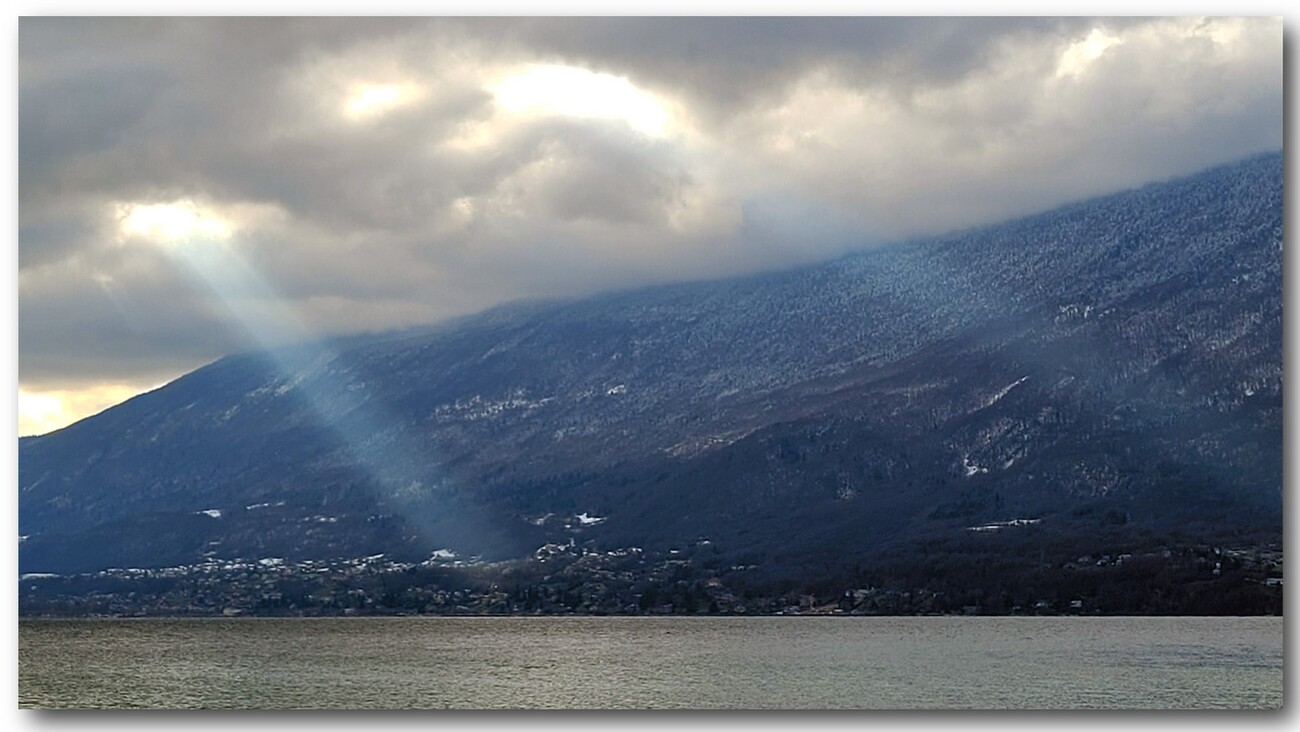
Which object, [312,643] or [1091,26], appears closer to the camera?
[1091,26]

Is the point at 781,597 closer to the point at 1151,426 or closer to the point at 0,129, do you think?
the point at 1151,426

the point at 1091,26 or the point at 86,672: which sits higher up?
the point at 1091,26

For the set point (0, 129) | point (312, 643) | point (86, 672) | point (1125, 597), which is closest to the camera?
point (0, 129)

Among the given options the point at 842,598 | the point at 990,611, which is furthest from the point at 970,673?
the point at 842,598

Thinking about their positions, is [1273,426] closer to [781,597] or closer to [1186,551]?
[1186,551]

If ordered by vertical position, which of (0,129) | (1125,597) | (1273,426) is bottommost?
(1125,597)

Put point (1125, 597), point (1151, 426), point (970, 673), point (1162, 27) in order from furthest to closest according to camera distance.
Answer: point (1151, 426), point (1125, 597), point (970, 673), point (1162, 27)
